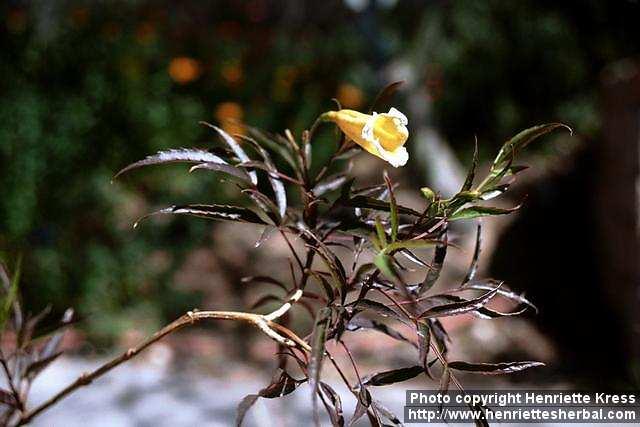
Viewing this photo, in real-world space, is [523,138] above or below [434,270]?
above

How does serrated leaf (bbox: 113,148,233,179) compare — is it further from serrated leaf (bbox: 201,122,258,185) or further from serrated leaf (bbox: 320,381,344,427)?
serrated leaf (bbox: 320,381,344,427)

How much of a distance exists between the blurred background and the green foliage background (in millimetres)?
12

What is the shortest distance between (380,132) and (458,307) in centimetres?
23

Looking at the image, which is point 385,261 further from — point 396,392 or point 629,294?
point 629,294

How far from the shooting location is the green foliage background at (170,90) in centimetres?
358

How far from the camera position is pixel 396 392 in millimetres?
2828

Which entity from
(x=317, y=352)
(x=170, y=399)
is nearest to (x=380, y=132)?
(x=317, y=352)

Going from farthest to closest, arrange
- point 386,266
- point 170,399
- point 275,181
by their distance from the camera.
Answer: point 170,399 → point 275,181 → point 386,266

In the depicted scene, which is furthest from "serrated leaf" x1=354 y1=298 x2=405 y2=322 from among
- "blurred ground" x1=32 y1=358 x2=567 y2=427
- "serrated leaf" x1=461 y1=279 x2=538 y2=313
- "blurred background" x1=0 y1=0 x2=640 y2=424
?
"blurred background" x1=0 y1=0 x2=640 y2=424

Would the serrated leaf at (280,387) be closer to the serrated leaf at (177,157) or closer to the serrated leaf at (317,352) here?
the serrated leaf at (317,352)

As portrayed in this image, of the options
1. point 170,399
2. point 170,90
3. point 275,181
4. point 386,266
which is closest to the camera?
point 386,266

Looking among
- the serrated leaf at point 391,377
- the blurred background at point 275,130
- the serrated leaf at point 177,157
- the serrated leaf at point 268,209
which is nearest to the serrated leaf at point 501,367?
the serrated leaf at point 391,377

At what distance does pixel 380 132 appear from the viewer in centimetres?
85

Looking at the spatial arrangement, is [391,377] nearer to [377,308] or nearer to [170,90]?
[377,308]
